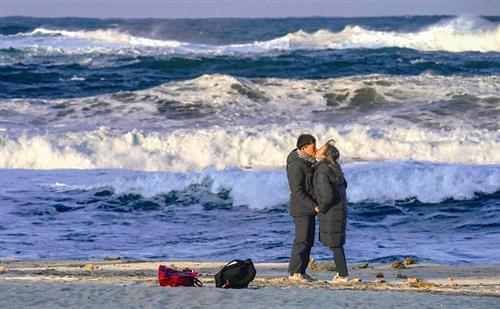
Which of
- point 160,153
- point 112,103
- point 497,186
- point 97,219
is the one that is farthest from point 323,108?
point 97,219

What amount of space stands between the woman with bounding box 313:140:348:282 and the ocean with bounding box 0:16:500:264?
2665 mm

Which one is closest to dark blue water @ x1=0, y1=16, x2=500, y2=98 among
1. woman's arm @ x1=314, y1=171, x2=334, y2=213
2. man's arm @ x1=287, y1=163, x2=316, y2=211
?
man's arm @ x1=287, y1=163, x2=316, y2=211

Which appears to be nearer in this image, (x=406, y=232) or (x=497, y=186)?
(x=406, y=232)

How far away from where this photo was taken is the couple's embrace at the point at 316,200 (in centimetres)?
962

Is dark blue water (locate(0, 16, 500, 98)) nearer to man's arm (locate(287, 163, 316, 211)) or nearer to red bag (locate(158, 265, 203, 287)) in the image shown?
man's arm (locate(287, 163, 316, 211))

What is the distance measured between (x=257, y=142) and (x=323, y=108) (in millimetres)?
6414

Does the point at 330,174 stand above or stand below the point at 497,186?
above

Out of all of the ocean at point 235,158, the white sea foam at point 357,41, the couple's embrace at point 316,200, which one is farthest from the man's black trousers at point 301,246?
the white sea foam at point 357,41

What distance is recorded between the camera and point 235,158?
21.6 metres

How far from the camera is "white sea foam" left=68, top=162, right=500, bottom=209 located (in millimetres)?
17266

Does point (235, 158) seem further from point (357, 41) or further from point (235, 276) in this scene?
point (357, 41)

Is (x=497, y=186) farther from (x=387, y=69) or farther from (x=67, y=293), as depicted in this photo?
(x=387, y=69)

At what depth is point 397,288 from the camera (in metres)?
9.39

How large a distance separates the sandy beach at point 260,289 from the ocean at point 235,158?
1.53 m
